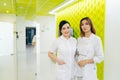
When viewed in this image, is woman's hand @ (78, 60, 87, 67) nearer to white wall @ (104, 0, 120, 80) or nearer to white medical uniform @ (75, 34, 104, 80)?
white medical uniform @ (75, 34, 104, 80)

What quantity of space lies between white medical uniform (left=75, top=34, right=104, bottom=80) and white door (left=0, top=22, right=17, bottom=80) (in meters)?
1.94

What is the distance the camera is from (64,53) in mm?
2162

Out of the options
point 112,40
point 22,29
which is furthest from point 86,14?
point 22,29

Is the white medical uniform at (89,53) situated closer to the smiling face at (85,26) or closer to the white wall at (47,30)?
the smiling face at (85,26)

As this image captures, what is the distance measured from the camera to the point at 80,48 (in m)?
2.26

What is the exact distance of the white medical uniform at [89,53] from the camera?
2.24 metres

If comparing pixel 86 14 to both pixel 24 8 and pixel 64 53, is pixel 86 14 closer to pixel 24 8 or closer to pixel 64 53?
pixel 64 53

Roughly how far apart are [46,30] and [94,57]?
39.9 inches

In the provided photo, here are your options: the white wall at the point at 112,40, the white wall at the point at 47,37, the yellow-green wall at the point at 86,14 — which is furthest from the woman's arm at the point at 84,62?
the white wall at the point at 112,40

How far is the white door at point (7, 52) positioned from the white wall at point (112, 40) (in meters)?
2.14

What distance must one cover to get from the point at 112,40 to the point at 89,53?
36.9 inches

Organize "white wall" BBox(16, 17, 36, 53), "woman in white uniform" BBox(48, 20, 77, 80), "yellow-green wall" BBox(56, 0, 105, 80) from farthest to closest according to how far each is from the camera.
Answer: "white wall" BBox(16, 17, 36, 53), "yellow-green wall" BBox(56, 0, 105, 80), "woman in white uniform" BBox(48, 20, 77, 80)

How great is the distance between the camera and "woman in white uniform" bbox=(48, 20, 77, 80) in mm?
2166

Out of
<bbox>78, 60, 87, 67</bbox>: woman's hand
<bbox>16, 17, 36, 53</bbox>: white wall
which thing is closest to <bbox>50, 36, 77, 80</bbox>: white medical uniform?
<bbox>78, 60, 87, 67</bbox>: woman's hand
